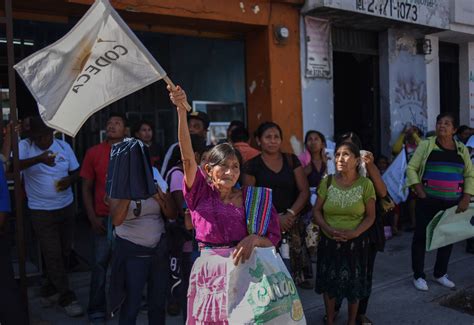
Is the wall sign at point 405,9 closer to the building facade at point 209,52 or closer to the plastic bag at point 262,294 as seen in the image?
the building facade at point 209,52

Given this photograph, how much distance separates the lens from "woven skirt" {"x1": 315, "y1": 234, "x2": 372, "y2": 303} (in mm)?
4008

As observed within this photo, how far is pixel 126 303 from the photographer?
3484 millimetres

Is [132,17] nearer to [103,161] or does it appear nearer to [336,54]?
[103,161]

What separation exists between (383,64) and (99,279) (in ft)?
20.1

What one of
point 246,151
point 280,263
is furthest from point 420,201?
point 280,263

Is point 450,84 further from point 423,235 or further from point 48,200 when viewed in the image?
point 48,200

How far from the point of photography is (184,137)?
9.65 ft

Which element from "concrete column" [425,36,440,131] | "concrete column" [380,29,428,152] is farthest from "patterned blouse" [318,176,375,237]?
"concrete column" [425,36,440,131]

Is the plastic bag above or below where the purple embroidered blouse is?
below

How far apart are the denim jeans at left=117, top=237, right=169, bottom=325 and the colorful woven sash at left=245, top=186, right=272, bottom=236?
0.92 meters

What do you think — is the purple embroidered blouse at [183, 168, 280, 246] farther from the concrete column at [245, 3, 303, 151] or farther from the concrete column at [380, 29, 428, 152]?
the concrete column at [380, 29, 428, 152]

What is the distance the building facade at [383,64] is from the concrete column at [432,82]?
18 mm

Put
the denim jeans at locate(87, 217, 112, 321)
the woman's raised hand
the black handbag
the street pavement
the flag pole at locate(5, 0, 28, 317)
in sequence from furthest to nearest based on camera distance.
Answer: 1. the street pavement
2. the denim jeans at locate(87, 217, 112, 321)
3. the flag pole at locate(5, 0, 28, 317)
4. the black handbag
5. the woman's raised hand

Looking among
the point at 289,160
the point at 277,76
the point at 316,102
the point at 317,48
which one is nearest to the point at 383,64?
the point at 317,48
